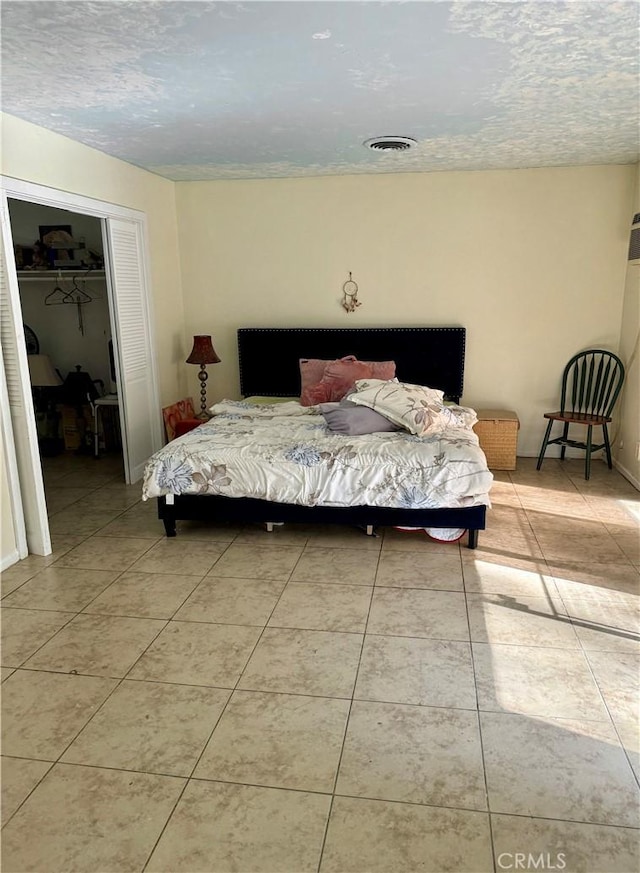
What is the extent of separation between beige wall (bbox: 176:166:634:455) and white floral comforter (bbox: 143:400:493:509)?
1.82 meters

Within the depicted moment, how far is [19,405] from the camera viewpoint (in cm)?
338

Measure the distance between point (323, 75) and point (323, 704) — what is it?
265cm

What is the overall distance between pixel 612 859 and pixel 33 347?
5.86 m

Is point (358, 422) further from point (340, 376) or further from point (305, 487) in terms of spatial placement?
point (340, 376)

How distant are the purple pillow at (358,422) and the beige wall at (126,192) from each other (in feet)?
6.41

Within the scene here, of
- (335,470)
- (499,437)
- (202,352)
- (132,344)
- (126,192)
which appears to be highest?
(126,192)

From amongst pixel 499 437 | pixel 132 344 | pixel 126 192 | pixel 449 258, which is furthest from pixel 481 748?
pixel 126 192

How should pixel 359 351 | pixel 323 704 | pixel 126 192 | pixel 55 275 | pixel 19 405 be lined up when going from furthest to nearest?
pixel 55 275 < pixel 359 351 < pixel 126 192 < pixel 19 405 < pixel 323 704

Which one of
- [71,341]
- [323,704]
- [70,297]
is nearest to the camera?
[323,704]

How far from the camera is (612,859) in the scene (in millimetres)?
1705

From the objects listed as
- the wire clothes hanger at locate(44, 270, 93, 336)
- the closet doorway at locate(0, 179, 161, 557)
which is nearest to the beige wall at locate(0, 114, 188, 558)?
the closet doorway at locate(0, 179, 161, 557)

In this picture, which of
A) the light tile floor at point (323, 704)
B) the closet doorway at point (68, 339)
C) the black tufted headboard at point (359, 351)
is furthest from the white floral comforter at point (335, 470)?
the closet doorway at point (68, 339)

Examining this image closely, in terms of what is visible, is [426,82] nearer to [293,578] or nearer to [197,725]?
[293,578]

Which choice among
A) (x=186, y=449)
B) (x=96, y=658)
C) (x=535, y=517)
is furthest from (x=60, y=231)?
(x=535, y=517)
